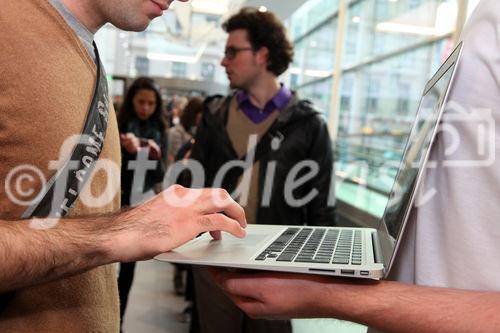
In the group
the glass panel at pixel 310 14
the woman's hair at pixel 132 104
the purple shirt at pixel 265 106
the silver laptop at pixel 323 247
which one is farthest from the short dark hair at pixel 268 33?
the glass panel at pixel 310 14

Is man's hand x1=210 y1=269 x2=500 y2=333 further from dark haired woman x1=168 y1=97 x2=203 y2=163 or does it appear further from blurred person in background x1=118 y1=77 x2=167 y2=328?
dark haired woman x1=168 y1=97 x2=203 y2=163

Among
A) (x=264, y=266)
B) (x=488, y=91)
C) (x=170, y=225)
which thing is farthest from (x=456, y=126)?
(x=170, y=225)

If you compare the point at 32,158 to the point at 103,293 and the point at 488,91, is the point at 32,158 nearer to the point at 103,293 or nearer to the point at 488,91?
the point at 103,293

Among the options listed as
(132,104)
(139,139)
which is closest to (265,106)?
(139,139)

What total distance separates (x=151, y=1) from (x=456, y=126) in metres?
0.76

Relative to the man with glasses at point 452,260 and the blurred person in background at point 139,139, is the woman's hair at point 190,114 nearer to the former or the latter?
the blurred person in background at point 139,139

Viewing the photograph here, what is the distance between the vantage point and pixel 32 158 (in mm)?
886

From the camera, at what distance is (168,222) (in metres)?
0.78

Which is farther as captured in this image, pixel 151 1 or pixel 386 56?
pixel 386 56

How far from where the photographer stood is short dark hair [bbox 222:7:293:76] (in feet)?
8.72

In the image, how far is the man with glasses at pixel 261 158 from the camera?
7.45 feet

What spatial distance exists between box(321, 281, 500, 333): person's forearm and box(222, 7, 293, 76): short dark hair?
6.73ft

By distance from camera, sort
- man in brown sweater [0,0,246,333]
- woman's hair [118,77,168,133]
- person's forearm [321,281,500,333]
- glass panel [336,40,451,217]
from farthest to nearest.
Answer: glass panel [336,40,451,217]
woman's hair [118,77,168,133]
man in brown sweater [0,0,246,333]
person's forearm [321,281,500,333]

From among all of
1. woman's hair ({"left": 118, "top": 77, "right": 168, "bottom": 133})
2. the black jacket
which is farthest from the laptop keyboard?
woman's hair ({"left": 118, "top": 77, "right": 168, "bottom": 133})
